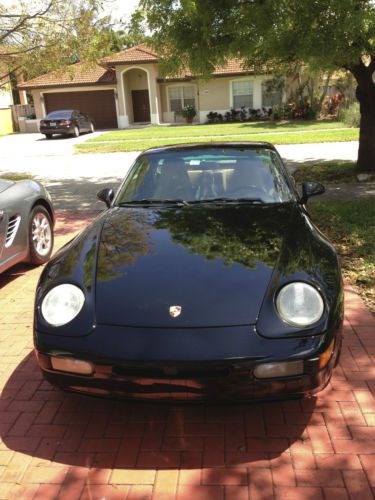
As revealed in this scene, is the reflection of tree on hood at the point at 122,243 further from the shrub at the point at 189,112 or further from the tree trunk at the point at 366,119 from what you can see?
the shrub at the point at 189,112

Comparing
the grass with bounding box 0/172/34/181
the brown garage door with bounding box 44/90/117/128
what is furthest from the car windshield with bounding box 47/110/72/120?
the grass with bounding box 0/172/34/181

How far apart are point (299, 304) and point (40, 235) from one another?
3970 millimetres

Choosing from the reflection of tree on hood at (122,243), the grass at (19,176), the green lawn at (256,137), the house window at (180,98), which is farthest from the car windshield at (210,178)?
the house window at (180,98)

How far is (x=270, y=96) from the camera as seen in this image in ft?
98.2

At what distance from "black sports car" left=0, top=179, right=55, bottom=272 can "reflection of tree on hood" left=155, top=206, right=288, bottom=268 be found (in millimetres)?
1976

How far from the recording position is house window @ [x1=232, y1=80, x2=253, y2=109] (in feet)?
101

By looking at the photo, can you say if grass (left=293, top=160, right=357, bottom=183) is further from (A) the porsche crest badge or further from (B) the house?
(B) the house

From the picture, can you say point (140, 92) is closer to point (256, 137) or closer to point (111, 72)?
point (111, 72)

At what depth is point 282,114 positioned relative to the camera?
2719 cm

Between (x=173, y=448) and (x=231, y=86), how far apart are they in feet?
101

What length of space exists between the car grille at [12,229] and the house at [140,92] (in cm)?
2675

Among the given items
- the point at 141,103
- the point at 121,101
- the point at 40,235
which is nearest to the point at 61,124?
the point at 121,101

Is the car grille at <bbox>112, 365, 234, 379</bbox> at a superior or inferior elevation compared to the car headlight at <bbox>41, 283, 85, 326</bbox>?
inferior

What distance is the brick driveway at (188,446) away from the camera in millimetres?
2367
